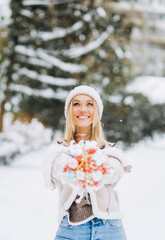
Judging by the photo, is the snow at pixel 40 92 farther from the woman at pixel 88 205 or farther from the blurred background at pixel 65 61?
the woman at pixel 88 205

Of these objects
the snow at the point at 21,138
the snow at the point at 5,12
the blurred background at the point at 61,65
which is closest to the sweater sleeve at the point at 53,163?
the snow at the point at 21,138

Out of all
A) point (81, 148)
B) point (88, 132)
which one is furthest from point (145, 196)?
point (81, 148)

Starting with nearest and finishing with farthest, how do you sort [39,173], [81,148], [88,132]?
[81,148]
[88,132]
[39,173]

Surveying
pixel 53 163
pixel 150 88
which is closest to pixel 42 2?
pixel 150 88

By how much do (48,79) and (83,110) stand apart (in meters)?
6.84

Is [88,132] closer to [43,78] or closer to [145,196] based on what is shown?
[145,196]

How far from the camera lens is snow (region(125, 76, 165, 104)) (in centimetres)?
935

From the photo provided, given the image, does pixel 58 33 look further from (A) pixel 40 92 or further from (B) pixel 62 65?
(A) pixel 40 92

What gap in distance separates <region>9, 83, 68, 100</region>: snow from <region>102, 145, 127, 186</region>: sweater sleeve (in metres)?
7.08

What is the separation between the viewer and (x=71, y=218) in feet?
5.31

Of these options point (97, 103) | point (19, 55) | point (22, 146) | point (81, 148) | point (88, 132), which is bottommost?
point (81, 148)

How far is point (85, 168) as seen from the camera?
1434mm

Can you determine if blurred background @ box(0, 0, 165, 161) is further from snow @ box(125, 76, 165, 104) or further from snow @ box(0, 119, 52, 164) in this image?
snow @ box(0, 119, 52, 164)

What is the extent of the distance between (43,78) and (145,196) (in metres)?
4.61
